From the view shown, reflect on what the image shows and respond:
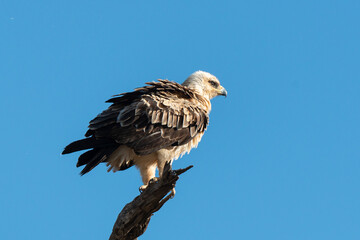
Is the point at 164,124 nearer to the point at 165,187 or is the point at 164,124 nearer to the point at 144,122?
the point at 144,122

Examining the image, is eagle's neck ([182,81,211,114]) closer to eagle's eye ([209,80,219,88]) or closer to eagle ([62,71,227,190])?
eagle ([62,71,227,190])

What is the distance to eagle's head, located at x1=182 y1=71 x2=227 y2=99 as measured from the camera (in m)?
10.6

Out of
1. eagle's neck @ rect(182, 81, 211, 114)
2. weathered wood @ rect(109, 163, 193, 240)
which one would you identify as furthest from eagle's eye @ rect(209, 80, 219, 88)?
weathered wood @ rect(109, 163, 193, 240)

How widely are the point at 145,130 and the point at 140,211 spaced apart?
58.8 inches

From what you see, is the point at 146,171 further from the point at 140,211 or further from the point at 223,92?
the point at 223,92

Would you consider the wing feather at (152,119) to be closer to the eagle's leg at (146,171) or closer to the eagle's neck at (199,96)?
the eagle's neck at (199,96)

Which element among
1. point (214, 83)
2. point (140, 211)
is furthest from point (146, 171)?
point (214, 83)

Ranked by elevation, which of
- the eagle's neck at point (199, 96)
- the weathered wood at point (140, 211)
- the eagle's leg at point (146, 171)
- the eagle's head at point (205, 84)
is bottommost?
the weathered wood at point (140, 211)

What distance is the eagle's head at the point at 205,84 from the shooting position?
10594 millimetres

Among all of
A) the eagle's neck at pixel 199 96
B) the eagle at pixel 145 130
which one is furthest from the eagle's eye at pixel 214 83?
the eagle at pixel 145 130

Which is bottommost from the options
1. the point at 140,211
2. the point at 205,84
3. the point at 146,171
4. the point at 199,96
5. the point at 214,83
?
the point at 140,211

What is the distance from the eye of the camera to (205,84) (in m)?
10.7

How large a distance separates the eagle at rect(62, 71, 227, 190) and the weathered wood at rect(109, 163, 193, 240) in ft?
3.05

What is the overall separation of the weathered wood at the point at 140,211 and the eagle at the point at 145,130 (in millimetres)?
931
